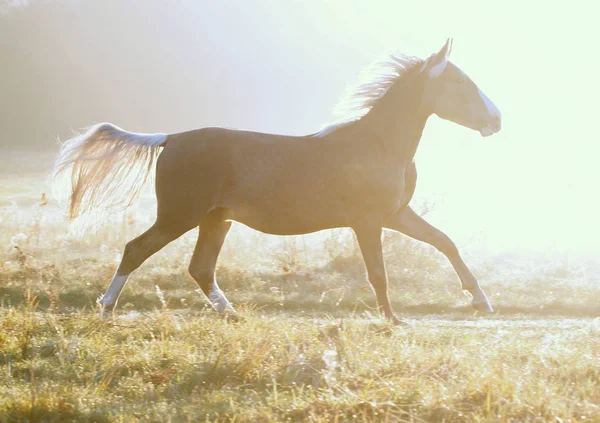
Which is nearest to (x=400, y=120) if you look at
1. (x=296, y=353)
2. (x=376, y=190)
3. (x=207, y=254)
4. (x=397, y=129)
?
(x=397, y=129)

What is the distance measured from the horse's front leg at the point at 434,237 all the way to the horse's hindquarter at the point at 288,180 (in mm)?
471

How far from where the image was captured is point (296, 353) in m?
4.10

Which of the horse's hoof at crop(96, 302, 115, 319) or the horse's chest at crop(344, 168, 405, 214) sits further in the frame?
the horse's chest at crop(344, 168, 405, 214)

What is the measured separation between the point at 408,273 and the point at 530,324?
194 centimetres

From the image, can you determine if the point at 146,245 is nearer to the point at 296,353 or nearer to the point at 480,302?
the point at 296,353

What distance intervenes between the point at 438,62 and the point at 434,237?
59.8 inches

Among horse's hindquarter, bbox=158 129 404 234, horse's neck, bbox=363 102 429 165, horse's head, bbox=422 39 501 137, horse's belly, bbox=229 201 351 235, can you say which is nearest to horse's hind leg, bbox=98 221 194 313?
horse's hindquarter, bbox=158 129 404 234

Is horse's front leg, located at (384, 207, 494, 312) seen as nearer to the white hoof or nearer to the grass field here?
the white hoof

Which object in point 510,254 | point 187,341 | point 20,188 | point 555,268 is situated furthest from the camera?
point 20,188

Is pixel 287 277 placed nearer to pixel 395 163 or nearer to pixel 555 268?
pixel 395 163

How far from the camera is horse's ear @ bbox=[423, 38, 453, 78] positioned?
5930 millimetres

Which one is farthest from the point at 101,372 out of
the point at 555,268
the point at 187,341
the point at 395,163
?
the point at 555,268

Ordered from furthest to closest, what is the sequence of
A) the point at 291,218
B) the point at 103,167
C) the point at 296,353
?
the point at 103,167 → the point at 291,218 → the point at 296,353

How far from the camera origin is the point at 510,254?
372 inches
